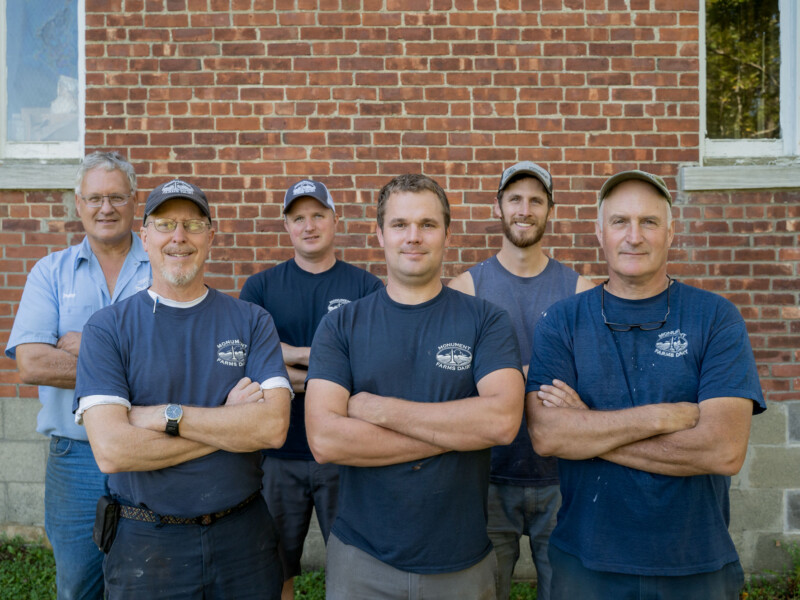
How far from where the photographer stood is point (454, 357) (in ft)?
8.13

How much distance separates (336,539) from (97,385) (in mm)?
1063

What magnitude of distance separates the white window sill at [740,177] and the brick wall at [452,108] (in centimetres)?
7

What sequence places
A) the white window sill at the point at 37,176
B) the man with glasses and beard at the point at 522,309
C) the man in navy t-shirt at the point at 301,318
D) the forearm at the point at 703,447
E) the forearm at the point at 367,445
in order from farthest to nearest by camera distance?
the white window sill at the point at 37,176 < the man in navy t-shirt at the point at 301,318 < the man with glasses and beard at the point at 522,309 < the forearm at the point at 367,445 < the forearm at the point at 703,447

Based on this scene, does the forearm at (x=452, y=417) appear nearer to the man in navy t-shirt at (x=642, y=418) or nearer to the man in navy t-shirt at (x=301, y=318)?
the man in navy t-shirt at (x=642, y=418)

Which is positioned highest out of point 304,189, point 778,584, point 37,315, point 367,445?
point 304,189

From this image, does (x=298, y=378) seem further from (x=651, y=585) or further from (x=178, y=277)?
(x=651, y=585)

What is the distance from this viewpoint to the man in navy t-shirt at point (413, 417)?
2.36 meters

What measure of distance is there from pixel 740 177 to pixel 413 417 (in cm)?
327

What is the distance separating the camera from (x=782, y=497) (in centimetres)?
446

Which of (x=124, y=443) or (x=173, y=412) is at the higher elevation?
(x=173, y=412)

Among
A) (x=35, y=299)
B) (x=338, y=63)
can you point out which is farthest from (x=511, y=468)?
(x=338, y=63)

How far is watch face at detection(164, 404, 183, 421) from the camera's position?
95.0 inches

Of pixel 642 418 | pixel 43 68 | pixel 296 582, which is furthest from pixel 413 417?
pixel 43 68

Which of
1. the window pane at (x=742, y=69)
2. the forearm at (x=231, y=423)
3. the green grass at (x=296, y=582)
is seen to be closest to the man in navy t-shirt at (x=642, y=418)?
the forearm at (x=231, y=423)
